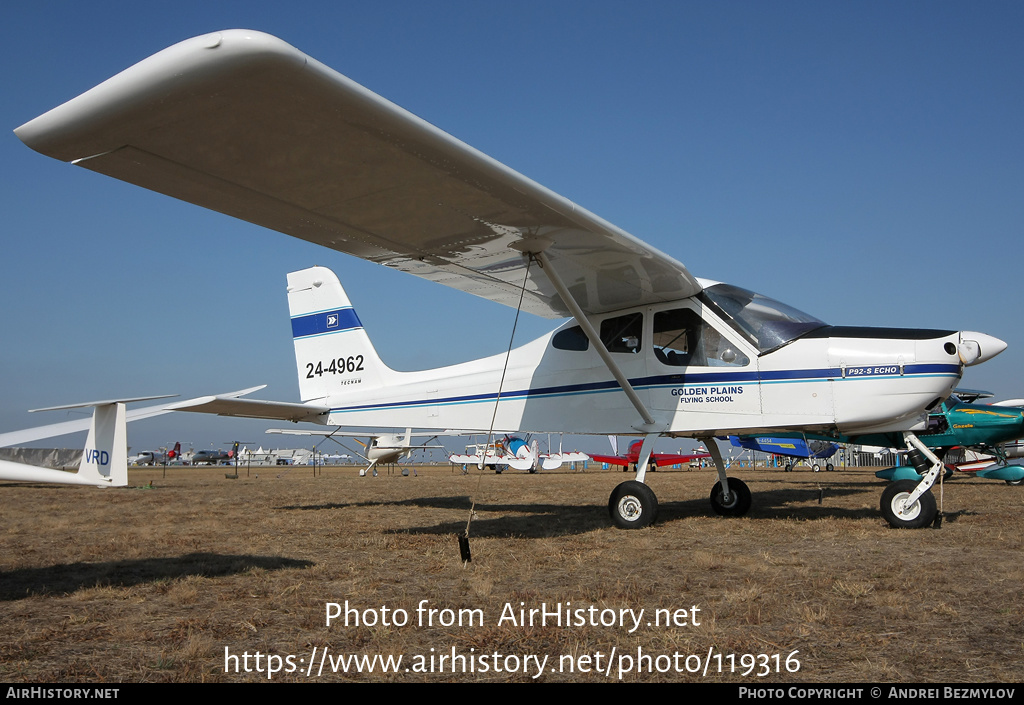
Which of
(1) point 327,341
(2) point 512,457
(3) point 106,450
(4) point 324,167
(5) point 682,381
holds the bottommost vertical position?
(2) point 512,457

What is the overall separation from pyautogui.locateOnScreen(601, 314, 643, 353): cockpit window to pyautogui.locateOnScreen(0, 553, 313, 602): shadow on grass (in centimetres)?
433

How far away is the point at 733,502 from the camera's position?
8.46 m

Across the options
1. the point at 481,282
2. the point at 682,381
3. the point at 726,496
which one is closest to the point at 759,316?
the point at 682,381

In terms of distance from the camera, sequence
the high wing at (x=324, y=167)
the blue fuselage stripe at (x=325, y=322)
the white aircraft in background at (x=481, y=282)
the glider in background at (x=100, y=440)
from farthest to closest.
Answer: the blue fuselage stripe at (x=325, y=322)
the glider in background at (x=100, y=440)
the white aircraft in background at (x=481, y=282)
the high wing at (x=324, y=167)

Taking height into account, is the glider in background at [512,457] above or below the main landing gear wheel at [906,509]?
below

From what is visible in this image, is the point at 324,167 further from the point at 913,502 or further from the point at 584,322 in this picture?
the point at 913,502

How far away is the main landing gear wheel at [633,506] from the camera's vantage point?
6.86m

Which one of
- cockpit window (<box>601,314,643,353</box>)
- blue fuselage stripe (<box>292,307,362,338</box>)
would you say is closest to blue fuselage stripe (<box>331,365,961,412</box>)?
cockpit window (<box>601,314,643,353</box>)

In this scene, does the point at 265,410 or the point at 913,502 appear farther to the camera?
the point at 265,410

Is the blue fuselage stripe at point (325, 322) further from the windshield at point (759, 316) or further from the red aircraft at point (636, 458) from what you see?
the red aircraft at point (636, 458)

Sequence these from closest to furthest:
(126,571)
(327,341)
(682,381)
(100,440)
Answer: (126,571) < (100,440) < (682,381) < (327,341)

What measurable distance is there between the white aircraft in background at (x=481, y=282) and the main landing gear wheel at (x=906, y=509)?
0.02 meters

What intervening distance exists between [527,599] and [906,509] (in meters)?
4.82

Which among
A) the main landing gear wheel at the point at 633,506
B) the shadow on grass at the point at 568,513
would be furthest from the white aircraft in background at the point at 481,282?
the shadow on grass at the point at 568,513
